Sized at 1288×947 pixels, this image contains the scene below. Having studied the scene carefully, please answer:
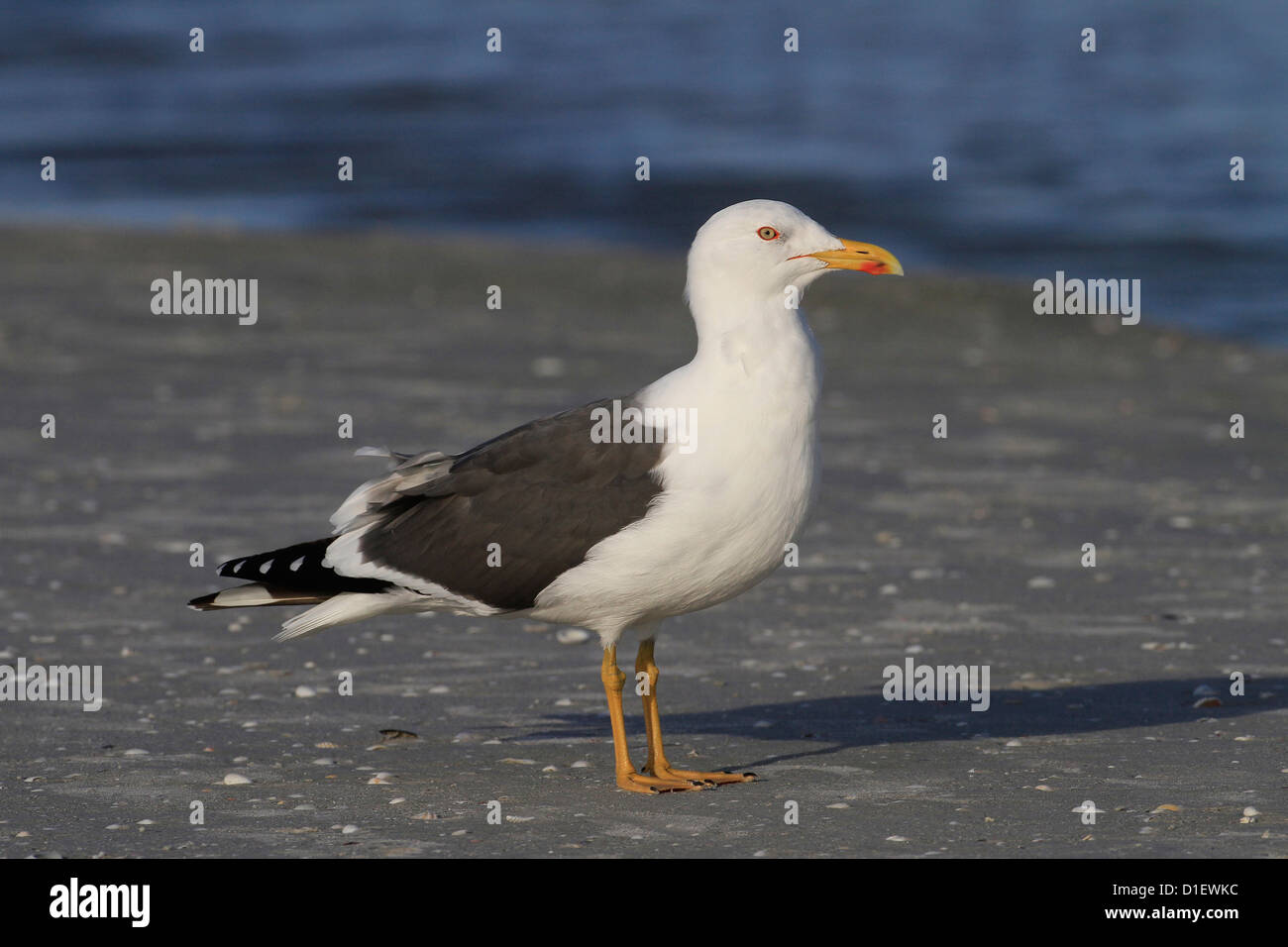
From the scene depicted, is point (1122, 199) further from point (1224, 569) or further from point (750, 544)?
point (750, 544)

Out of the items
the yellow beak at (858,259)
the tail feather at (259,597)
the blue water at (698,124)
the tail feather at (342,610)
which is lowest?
the tail feather at (342,610)

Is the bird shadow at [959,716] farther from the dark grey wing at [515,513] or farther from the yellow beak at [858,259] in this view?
the yellow beak at [858,259]

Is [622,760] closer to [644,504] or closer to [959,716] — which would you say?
[644,504]

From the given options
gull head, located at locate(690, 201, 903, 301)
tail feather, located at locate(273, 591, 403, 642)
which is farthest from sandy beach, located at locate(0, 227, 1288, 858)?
gull head, located at locate(690, 201, 903, 301)

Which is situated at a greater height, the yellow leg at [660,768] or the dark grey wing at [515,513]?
the dark grey wing at [515,513]

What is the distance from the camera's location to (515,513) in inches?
275

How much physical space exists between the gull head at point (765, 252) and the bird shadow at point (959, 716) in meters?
1.73

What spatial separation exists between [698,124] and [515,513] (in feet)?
77.1

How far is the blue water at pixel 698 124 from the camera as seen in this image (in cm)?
2333

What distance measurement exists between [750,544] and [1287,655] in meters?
3.04

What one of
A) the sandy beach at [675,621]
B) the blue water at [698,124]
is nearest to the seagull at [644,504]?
the sandy beach at [675,621]

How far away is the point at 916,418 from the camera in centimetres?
1349

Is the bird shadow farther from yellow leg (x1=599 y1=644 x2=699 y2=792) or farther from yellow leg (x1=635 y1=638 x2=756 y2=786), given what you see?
yellow leg (x1=599 y1=644 x2=699 y2=792)

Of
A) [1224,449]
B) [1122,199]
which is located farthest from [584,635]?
[1122,199]
